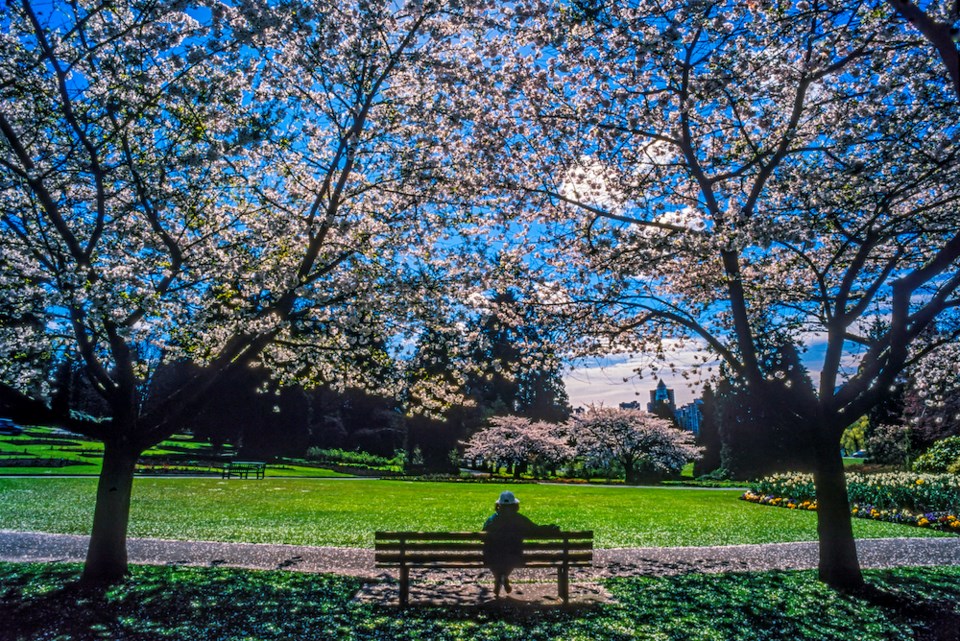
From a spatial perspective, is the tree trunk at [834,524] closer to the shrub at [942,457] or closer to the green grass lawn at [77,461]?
the shrub at [942,457]

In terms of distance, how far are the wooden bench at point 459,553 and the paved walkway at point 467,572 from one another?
463mm

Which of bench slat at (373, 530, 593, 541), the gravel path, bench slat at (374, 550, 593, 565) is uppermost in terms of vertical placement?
bench slat at (373, 530, 593, 541)

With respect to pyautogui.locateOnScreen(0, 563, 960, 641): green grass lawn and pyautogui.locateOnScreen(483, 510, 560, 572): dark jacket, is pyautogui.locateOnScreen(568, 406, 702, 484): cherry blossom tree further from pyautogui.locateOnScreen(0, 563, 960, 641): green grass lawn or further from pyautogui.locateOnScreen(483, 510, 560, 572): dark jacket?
pyautogui.locateOnScreen(483, 510, 560, 572): dark jacket

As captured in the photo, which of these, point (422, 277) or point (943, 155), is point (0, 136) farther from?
point (943, 155)

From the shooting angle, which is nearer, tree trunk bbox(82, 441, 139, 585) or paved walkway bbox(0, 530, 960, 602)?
tree trunk bbox(82, 441, 139, 585)

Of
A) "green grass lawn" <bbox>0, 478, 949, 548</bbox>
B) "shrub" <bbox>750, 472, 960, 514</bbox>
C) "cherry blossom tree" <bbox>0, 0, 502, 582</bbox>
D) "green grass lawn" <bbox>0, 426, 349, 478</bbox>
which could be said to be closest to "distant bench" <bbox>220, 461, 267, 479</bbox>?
"green grass lawn" <bbox>0, 426, 349, 478</bbox>

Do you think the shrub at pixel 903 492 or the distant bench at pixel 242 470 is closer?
the shrub at pixel 903 492

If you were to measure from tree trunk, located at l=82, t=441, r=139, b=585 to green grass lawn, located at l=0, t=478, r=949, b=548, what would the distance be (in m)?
4.05

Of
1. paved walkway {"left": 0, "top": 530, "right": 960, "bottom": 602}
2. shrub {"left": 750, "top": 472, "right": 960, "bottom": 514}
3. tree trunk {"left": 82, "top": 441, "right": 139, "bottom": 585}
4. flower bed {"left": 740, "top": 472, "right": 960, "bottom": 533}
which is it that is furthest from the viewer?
shrub {"left": 750, "top": 472, "right": 960, "bottom": 514}

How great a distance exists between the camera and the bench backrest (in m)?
7.46

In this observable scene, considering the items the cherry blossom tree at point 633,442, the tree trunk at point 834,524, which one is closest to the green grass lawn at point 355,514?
the tree trunk at point 834,524

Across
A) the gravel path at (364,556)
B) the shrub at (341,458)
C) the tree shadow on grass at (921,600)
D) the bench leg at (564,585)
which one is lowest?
the shrub at (341,458)

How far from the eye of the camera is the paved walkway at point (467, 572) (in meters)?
8.38

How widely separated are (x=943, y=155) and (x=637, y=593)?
734 centimetres
